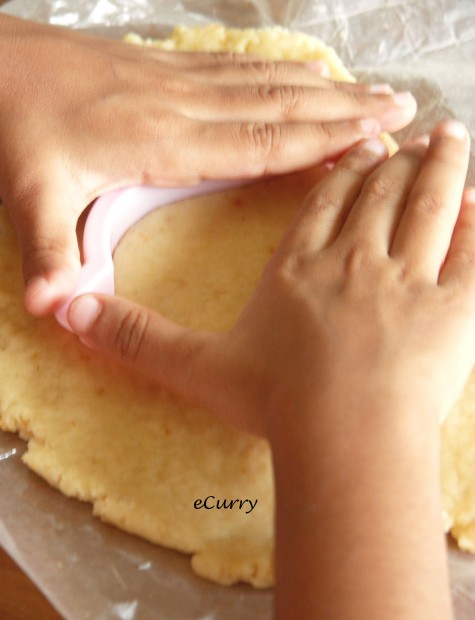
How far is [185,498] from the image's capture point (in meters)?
0.83

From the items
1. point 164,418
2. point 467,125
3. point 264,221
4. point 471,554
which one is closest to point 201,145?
point 264,221

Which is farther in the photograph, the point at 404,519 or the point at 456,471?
the point at 456,471

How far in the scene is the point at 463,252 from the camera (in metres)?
0.85

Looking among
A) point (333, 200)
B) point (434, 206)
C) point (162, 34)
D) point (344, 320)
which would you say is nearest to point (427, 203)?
point (434, 206)

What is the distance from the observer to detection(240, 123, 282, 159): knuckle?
40.2 inches

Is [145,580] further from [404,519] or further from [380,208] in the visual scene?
[380,208]

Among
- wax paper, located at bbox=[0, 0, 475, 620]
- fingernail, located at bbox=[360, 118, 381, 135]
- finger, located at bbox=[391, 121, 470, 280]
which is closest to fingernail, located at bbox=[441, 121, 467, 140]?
finger, located at bbox=[391, 121, 470, 280]

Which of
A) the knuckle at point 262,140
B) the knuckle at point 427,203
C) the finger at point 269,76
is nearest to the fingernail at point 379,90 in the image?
the finger at point 269,76

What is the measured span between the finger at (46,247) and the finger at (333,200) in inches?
11.0

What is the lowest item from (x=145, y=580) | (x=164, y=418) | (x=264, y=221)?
(x=145, y=580)

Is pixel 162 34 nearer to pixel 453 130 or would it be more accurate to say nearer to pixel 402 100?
pixel 402 100

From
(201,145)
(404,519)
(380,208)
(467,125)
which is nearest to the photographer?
(404,519)

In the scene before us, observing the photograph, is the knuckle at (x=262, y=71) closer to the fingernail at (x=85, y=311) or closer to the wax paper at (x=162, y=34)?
the wax paper at (x=162, y=34)

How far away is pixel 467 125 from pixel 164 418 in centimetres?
83
